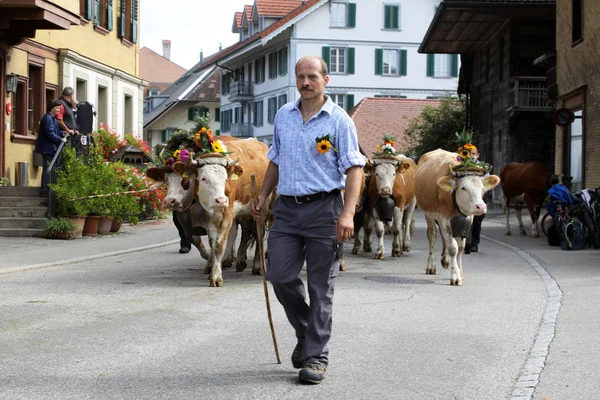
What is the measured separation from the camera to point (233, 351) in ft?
26.4

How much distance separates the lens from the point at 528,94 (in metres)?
38.0

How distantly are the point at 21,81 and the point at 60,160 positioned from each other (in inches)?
217

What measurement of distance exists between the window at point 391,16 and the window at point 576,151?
153ft

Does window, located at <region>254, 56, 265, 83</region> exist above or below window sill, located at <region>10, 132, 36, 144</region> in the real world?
above

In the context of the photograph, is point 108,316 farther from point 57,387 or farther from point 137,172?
point 137,172

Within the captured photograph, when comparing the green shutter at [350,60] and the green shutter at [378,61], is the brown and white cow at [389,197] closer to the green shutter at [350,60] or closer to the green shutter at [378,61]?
the green shutter at [350,60]

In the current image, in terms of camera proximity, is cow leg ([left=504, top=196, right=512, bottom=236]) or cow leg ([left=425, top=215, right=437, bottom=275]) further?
cow leg ([left=504, top=196, right=512, bottom=236])

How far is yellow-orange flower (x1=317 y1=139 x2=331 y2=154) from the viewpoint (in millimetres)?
7031

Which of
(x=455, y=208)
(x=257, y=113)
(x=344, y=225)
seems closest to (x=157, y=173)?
(x=455, y=208)

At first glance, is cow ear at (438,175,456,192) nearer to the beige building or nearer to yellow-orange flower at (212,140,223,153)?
yellow-orange flower at (212,140,223,153)

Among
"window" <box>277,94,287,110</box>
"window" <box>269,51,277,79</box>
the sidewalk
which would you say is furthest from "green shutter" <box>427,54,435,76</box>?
the sidewalk

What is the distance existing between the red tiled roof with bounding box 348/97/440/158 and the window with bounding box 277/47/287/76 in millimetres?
7128

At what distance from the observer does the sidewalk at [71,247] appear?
1547 centimetres

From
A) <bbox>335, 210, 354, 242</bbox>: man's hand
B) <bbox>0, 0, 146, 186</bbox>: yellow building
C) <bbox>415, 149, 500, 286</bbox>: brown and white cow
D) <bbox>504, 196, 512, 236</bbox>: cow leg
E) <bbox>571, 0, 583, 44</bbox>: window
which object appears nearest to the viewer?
<bbox>335, 210, 354, 242</bbox>: man's hand
